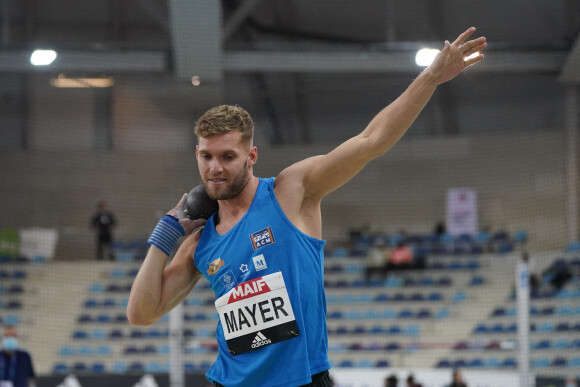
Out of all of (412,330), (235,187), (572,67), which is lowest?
(412,330)

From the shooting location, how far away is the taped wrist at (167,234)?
2.96 m

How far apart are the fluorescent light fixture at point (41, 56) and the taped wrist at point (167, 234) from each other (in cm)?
1385

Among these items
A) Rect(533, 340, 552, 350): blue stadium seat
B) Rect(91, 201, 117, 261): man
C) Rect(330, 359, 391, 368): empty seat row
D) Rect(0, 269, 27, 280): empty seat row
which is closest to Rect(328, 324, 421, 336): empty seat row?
Rect(330, 359, 391, 368): empty seat row

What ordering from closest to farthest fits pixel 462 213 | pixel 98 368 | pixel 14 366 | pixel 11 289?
pixel 14 366
pixel 98 368
pixel 11 289
pixel 462 213

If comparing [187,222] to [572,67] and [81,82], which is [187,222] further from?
[81,82]

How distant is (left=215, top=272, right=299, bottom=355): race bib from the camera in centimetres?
270

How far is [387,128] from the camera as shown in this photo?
2738mm

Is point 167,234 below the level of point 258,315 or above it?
above

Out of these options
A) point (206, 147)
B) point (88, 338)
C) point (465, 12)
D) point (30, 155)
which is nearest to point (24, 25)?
point (30, 155)

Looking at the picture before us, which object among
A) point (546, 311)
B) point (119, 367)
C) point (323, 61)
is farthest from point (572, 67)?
point (119, 367)

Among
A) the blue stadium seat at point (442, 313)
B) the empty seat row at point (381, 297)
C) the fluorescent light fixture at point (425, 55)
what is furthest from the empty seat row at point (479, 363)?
the fluorescent light fixture at point (425, 55)

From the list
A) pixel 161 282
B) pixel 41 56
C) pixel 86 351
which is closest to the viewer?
pixel 161 282

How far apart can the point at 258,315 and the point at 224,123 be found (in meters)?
0.67

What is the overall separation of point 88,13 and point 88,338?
8.42 metres
